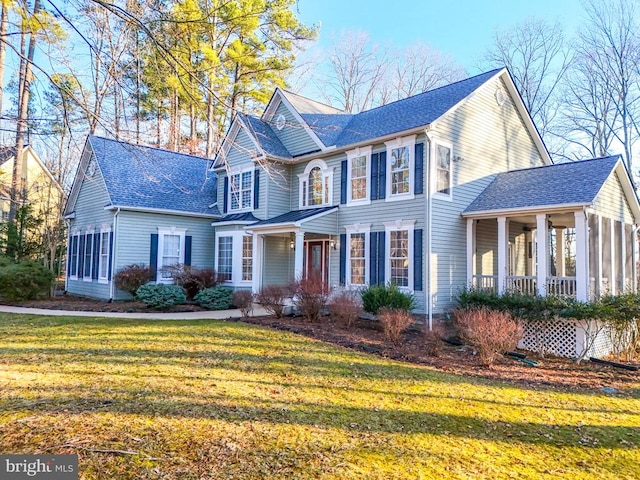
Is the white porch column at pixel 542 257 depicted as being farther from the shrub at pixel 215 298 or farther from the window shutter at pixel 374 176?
the shrub at pixel 215 298

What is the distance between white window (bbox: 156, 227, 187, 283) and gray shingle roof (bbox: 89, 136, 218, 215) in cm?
90

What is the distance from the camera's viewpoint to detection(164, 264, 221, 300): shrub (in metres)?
14.4

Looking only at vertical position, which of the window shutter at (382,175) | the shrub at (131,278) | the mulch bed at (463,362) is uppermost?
the window shutter at (382,175)

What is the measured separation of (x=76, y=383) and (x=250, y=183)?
11437 mm

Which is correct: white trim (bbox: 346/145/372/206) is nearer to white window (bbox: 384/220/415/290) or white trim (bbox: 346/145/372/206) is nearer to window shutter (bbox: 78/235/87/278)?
white window (bbox: 384/220/415/290)

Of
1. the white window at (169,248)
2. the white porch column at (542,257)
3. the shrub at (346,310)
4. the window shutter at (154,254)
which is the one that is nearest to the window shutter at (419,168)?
the white porch column at (542,257)

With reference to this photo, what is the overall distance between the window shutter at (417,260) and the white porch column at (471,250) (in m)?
1.81

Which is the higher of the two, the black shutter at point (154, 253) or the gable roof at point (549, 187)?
the gable roof at point (549, 187)

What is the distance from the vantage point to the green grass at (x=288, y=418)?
347 centimetres

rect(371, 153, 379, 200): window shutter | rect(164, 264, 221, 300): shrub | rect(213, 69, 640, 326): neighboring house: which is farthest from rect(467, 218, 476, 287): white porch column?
rect(164, 264, 221, 300): shrub

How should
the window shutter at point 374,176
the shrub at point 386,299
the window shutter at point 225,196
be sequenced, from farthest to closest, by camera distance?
the window shutter at point 225,196 < the window shutter at point 374,176 < the shrub at point 386,299

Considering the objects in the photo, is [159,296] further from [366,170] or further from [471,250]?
[471,250]

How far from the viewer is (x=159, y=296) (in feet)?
41.8

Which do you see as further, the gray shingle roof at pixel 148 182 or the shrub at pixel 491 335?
the gray shingle roof at pixel 148 182
